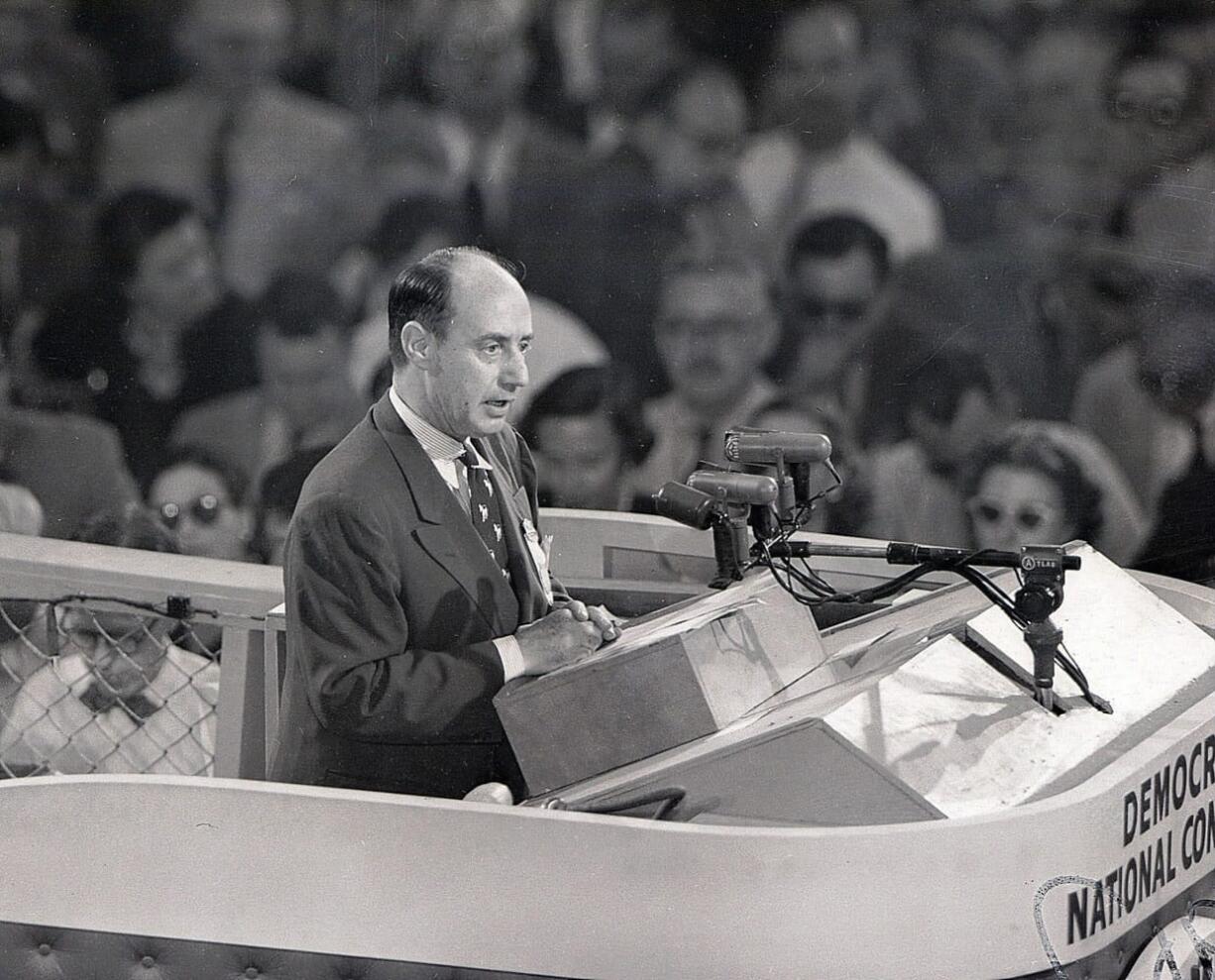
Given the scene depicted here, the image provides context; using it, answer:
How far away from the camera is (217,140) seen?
3.46m

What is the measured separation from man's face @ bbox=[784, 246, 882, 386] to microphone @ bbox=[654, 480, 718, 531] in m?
1.65

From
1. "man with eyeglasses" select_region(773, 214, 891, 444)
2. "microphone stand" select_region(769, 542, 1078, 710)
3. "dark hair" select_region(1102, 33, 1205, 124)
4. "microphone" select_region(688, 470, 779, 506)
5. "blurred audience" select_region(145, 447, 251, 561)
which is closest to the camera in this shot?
"microphone stand" select_region(769, 542, 1078, 710)

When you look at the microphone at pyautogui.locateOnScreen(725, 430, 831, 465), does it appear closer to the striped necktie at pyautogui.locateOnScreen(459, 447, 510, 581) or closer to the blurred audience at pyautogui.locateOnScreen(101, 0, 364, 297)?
the striped necktie at pyautogui.locateOnScreen(459, 447, 510, 581)

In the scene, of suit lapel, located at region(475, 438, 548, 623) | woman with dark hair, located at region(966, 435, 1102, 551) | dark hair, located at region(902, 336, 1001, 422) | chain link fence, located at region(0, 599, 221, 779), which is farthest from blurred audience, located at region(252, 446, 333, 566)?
suit lapel, located at region(475, 438, 548, 623)

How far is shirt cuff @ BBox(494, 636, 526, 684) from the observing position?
164 centimetres

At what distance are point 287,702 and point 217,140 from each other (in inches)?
77.7

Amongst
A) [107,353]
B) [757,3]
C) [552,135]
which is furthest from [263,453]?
[757,3]

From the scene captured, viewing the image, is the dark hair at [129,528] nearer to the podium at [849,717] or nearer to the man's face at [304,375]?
the man's face at [304,375]

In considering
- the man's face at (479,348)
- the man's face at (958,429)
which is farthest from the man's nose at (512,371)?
the man's face at (958,429)

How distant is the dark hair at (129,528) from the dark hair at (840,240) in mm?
1505

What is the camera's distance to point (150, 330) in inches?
139

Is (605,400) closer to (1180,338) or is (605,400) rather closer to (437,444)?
(1180,338)

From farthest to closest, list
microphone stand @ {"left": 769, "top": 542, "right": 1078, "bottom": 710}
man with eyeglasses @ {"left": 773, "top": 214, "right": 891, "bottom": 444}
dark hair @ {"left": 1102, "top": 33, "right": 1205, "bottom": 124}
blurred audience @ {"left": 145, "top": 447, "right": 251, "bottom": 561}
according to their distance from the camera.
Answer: blurred audience @ {"left": 145, "top": 447, "right": 251, "bottom": 561} < man with eyeglasses @ {"left": 773, "top": 214, "right": 891, "bottom": 444} < dark hair @ {"left": 1102, "top": 33, "right": 1205, "bottom": 124} < microphone stand @ {"left": 769, "top": 542, "right": 1078, "bottom": 710}

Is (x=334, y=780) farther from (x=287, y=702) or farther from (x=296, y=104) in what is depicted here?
(x=296, y=104)
